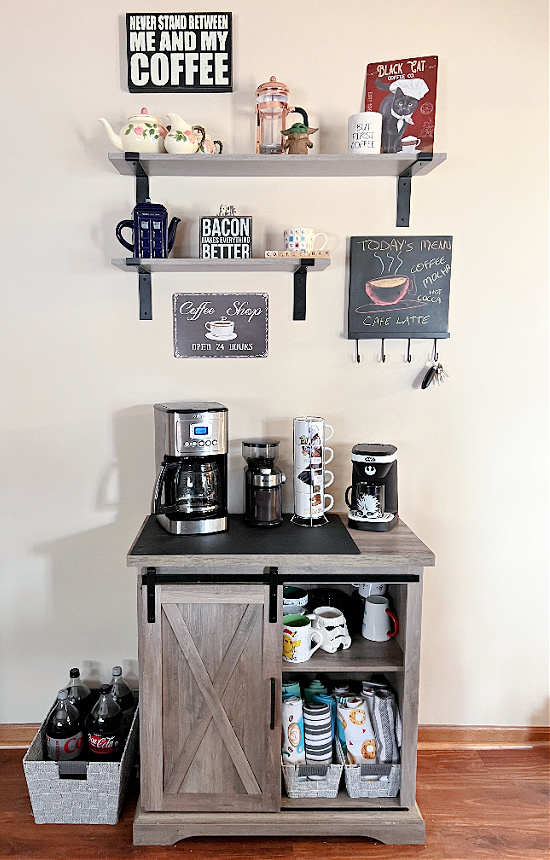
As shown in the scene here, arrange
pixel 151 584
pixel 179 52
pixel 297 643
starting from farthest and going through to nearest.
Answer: pixel 179 52, pixel 297 643, pixel 151 584

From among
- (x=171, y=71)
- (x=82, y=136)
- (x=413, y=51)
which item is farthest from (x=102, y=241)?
(x=413, y=51)

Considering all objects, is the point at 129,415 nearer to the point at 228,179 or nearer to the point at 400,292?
the point at 228,179

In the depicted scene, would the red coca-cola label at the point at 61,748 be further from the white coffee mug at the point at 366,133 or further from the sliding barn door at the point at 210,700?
the white coffee mug at the point at 366,133

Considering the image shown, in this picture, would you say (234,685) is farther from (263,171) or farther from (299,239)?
(263,171)

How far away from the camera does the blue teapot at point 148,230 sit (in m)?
2.00

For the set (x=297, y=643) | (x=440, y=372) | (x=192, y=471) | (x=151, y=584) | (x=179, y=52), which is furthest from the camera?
(x=440, y=372)

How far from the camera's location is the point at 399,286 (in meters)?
2.17

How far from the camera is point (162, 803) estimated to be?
186cm

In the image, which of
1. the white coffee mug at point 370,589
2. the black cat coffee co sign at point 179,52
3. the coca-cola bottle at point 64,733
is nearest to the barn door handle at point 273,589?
the white coffee mug at point 370,589

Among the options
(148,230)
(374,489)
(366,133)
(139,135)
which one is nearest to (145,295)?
(148,230)

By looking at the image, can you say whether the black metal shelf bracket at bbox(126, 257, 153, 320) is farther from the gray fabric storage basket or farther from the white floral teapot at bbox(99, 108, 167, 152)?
the gray fabric storage basket

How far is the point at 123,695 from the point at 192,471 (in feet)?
2.64

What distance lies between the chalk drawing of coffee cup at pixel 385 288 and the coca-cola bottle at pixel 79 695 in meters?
→ 1.50

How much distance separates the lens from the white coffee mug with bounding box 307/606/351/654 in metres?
1.92
